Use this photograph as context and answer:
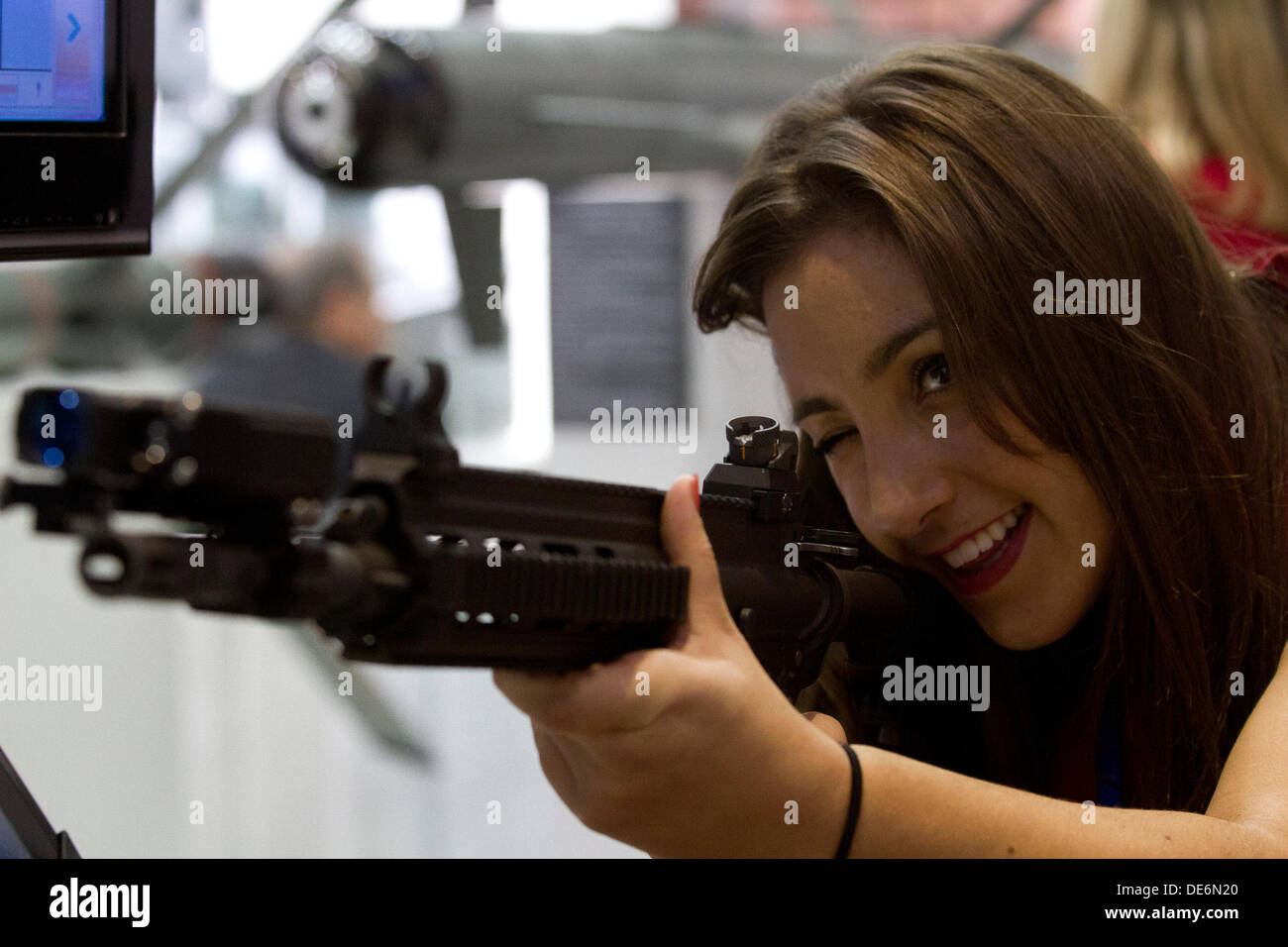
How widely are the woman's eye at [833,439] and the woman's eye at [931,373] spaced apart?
3.1 inches

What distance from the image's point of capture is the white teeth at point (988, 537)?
1.14 m

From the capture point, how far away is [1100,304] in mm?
1096

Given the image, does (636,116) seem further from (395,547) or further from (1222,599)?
(395,547)

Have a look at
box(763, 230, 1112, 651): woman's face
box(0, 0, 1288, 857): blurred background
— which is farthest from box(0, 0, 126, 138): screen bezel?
box(0, 0, 1288, 857): blurred background

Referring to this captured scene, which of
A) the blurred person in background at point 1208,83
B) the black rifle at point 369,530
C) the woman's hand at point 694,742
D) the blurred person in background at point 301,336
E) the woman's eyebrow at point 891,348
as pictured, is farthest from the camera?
the blurred person in background at point 301,336

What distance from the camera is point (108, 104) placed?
0.82 meters

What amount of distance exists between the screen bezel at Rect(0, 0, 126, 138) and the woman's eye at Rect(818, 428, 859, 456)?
1.99ft

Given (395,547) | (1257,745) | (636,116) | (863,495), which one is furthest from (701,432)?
(395,547)

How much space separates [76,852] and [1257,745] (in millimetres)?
799

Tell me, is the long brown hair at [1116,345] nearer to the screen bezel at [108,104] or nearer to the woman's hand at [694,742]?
the woman's hand at [694,742]

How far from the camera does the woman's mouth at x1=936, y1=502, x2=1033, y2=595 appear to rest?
1144 millimetres

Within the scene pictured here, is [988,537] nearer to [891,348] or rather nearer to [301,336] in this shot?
[891,348]

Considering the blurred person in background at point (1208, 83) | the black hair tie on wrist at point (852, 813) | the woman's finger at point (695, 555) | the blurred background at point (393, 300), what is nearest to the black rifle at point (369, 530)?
the woman's finger at point (695, 555)

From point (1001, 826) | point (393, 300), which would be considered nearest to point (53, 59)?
point (1001, 826)
